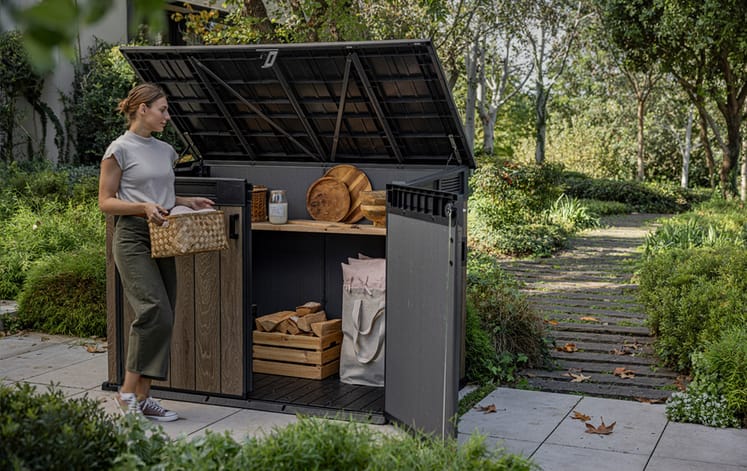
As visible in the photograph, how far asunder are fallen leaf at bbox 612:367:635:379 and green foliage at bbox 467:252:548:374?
572mm

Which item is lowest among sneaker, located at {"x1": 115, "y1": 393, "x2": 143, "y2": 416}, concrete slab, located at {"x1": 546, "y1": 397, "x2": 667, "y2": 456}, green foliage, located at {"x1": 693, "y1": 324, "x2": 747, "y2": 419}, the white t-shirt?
concrete slab, located at {"x1": 546, "y1": 397, "x2": 667, "y2": 456}

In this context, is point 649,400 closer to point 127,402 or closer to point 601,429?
point 601,429

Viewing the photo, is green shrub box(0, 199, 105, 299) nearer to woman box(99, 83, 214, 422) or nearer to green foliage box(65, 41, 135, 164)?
woman box(99, 83, 214, 422)

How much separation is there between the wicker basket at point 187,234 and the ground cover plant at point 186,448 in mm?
1556

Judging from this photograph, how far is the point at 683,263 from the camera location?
8.22 m

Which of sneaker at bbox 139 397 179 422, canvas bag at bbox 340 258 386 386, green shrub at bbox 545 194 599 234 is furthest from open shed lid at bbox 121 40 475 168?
green shrub at bbox 545 194 599 234

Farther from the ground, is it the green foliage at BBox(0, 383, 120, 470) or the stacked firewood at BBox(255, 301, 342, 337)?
the green foliage at BBox(0, 383, 120, 470)

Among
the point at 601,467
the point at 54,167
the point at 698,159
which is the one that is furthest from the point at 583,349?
the point at 698,159

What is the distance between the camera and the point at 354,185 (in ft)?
22.5

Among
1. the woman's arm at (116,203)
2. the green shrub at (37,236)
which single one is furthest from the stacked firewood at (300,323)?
the green shrub at (37,236)

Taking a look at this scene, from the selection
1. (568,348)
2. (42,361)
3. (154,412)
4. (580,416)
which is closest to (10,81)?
(42,361)

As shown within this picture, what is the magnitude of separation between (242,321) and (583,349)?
3.38 metres

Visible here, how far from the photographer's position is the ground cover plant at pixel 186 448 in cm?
306

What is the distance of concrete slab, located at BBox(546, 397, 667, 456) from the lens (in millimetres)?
5059
